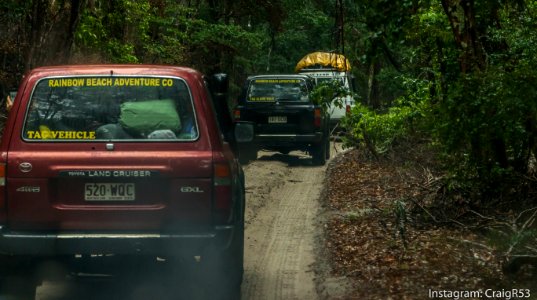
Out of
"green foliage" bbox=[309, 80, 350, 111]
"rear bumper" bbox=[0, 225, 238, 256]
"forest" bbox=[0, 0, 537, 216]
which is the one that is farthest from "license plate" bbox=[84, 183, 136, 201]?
"green foliage" bbox=[309, 80, 350, 111]

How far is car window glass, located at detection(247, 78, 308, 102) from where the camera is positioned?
17.3m

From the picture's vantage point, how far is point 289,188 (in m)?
14.4

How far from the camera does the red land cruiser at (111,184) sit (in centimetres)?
566

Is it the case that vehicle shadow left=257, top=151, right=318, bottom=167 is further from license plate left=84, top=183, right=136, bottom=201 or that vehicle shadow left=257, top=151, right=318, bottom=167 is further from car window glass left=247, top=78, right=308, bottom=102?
license plate left=84, top=183, right=136, bottom=201

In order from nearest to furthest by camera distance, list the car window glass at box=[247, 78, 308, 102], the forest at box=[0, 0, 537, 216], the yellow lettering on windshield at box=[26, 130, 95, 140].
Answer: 1. the yellow lettering on windshield at box=[26, 130, 95, 140]
2. the forest at box=[0, 0, 537, 216]
3. the car window glass at box=[247, 78, 308, 102]

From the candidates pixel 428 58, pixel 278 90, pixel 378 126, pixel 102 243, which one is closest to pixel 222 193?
pixel 102 243

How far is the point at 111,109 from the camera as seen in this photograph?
601cm

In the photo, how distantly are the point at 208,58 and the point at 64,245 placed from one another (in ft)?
60.8

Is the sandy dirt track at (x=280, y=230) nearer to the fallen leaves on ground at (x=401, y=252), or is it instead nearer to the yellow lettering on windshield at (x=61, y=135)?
the fallen leaves on ground at (x=401, y=252)

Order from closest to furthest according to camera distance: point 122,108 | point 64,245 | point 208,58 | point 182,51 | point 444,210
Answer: point 64,245, point 122,108, point 444,210, point 182,51, point 208,58

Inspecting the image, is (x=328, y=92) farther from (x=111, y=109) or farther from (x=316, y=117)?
(x=316, y=117)

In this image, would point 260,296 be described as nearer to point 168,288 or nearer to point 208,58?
point 168,288

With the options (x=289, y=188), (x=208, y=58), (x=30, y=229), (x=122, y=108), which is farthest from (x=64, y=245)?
(x=208, y=58)

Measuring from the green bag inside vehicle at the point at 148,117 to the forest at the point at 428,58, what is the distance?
7.19 feet
